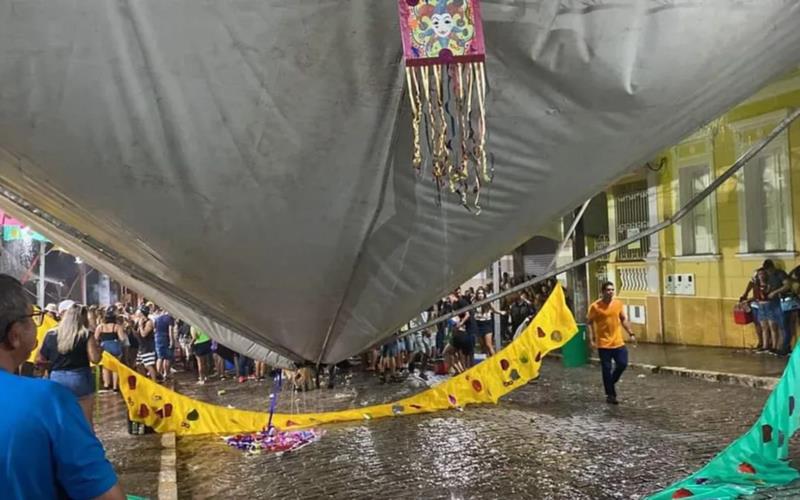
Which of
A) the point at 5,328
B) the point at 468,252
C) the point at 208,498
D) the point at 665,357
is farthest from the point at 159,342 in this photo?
the point at 5,328

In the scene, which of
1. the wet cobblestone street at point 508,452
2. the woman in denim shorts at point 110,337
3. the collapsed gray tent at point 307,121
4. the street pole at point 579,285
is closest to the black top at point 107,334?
the woman in denim shorts at point 110,337

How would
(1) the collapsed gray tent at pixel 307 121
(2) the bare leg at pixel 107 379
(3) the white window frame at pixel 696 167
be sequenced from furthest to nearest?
(3) the white window frame at pixel 696 167 → (2) the bare leg at pixel 107 379 → (1) the collapsed gray tent at pixel 307 121

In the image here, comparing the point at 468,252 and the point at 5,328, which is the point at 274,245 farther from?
the point at 5,328

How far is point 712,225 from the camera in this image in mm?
15344

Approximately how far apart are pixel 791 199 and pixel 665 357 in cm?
389

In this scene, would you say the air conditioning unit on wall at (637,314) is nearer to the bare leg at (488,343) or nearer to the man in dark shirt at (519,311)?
the man in dark shirt at (519,311)

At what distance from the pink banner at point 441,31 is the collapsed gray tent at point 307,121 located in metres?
0.10

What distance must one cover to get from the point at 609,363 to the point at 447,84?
26.5ft

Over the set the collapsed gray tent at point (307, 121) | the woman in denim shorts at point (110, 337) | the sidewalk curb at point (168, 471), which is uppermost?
the collapsed gray tent at point (307, 121)

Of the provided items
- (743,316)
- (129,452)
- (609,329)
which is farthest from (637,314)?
(129,452)

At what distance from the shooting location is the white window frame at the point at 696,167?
15.2 m

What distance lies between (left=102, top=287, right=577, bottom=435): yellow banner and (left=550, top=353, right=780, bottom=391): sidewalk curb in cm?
319

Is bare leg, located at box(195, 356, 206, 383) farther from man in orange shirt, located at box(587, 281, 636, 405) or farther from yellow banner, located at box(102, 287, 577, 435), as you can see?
man in orange shirt, located at box(587, 281, 636, 405)

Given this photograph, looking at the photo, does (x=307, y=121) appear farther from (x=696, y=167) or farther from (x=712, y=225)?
(x=696, y=167)
